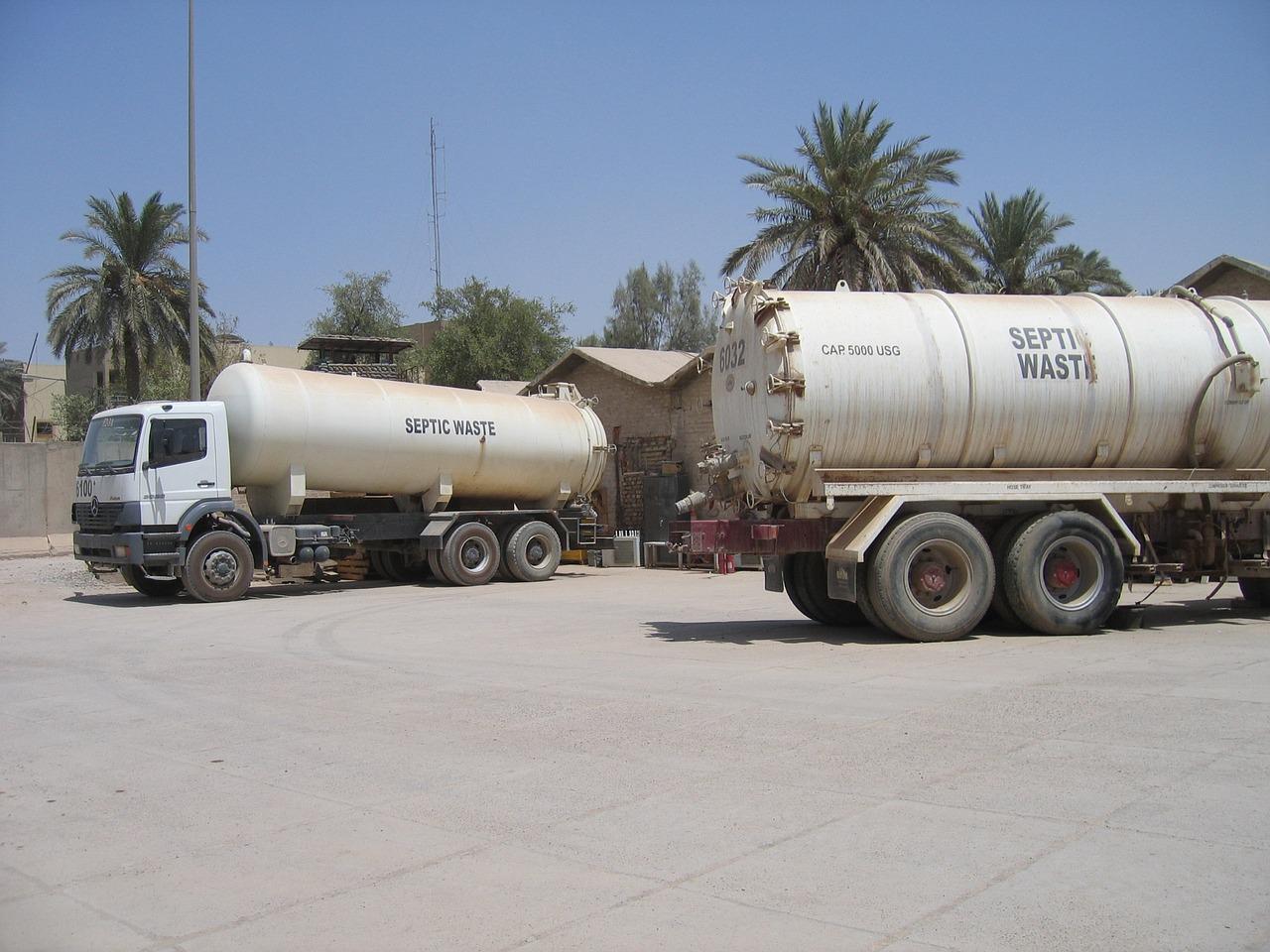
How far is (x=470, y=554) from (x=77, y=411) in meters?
31.3

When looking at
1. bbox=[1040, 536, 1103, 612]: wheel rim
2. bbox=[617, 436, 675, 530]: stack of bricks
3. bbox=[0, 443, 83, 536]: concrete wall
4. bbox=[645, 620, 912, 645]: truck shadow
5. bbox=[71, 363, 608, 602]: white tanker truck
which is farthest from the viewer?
bbox=[0, 443, 83, 536]: concrete wall

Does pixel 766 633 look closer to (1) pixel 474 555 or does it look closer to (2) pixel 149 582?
(1) pixel 474 555

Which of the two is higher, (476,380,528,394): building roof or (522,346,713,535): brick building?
(476,380,528,394): building roof

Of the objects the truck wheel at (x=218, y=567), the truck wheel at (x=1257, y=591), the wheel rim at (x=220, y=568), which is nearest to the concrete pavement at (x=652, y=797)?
the truck wheel at (x=1257, y=591)

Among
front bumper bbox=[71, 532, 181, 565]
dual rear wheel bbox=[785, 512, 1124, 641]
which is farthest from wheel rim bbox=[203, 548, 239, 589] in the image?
dual rear wheel bbox=[785, 512, 1124, 641]

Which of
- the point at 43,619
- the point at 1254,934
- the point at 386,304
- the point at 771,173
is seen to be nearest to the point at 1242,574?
the point at 1254,934

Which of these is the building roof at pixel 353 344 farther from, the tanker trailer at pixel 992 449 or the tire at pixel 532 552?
the tanker trailer at pixel 992 449

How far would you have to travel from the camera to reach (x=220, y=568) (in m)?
17.9

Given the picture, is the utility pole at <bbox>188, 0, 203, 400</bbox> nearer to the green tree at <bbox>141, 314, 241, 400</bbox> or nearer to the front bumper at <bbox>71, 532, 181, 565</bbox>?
the front bumper at <bbox>71, 532, 181, 565</bbox>

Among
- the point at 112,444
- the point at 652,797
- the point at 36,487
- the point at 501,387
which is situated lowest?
the point at 652,797

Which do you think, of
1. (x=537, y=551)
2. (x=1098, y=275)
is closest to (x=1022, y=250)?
(x=1098, y=275)

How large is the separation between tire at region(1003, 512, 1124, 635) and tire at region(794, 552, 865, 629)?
201 centimetres

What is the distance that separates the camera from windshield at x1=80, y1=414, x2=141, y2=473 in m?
17.2

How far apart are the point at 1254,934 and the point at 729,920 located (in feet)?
6.21
